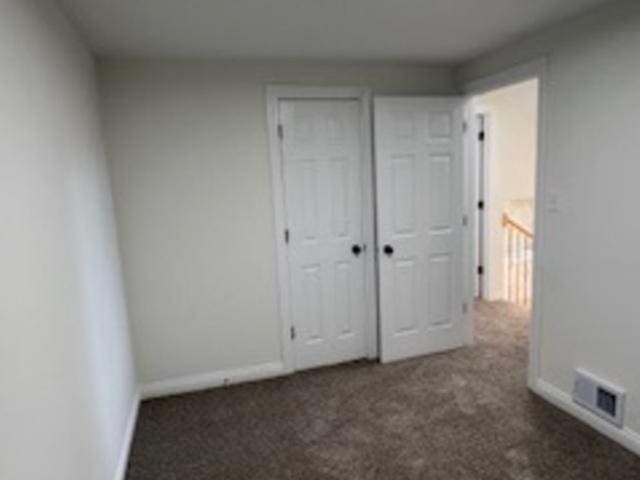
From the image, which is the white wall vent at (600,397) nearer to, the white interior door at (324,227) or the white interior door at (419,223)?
the white interior door at (419,223)

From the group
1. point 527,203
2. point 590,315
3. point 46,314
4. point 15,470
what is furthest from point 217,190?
point 527,203

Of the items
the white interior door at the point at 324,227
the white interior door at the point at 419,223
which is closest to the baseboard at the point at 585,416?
the white interior door at the point at 419,223

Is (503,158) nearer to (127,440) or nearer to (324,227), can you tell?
(324,227)

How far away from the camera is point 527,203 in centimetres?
540

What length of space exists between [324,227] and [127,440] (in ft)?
6.15

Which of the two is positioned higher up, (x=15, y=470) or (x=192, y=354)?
(x=15, y=470)

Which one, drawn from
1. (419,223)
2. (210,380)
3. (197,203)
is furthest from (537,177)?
(210,380)

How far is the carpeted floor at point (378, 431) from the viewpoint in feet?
7.41

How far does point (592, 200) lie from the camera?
7.93 feet

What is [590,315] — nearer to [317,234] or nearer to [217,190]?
[317,234]

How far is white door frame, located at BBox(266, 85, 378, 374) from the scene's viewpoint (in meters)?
3.14

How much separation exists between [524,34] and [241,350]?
2834mm

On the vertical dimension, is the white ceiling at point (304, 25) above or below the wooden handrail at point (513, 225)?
above

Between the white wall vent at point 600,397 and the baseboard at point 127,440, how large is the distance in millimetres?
2573
